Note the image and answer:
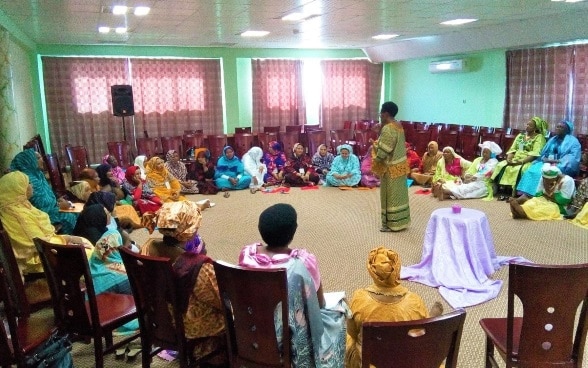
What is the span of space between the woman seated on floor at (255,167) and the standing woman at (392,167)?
3.07 meters

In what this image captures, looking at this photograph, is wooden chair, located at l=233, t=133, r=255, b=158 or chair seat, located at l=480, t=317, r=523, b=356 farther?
wooden chair, located at l=233, t=133, r=255, b=158

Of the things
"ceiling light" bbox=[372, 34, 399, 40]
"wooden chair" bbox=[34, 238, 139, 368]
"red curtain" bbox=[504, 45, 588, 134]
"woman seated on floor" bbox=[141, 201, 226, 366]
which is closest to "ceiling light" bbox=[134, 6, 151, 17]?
"wooden chair" bbox=[34, 238, 139, 368]

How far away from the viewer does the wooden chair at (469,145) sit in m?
7.63

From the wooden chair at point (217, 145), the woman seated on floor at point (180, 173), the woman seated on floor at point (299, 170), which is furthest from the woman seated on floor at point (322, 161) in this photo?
the woman seated on floor at point (180, 173)

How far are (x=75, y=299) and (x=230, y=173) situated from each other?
545 centimetres

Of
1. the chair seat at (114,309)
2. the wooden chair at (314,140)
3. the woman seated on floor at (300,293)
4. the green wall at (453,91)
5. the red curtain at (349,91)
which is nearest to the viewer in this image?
the woman seated on floor at (300,293)

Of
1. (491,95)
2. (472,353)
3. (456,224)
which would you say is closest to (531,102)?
(491,95)

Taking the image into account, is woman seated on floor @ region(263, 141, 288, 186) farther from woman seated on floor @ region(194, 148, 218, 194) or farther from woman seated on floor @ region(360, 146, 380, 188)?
woman seated on floor @ region(360, 146, 380, 188)

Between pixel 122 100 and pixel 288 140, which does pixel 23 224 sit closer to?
pixel 122 100

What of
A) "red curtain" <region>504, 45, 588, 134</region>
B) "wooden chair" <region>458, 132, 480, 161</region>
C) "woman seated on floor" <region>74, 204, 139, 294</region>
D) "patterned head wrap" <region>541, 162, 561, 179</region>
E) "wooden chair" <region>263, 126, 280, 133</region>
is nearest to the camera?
"woman seated on floor" <region>74, 204, 139, 294</region>

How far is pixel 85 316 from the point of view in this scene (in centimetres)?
237

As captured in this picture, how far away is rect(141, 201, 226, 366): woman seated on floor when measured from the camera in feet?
7.05

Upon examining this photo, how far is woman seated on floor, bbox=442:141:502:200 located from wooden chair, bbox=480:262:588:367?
4.69 metres

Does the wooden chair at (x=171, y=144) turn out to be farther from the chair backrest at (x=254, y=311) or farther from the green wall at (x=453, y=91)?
the chair backrest at (x=254, y=311)
